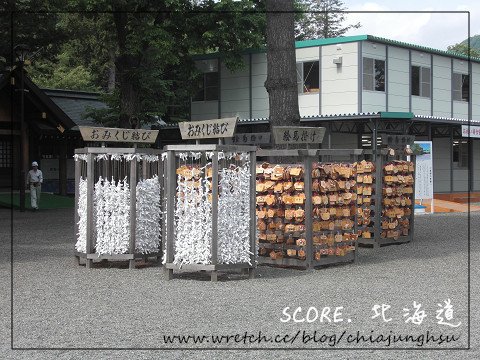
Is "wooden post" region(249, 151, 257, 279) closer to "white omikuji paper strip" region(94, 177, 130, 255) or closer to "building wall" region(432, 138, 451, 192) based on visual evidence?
"white omikuji paper strip" region(94, 177, 130, 255)

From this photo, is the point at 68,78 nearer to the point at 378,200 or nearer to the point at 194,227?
the point at 378,200

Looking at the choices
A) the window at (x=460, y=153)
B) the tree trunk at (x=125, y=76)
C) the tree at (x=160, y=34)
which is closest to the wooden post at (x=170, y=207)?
the tree at (x=160, y=34)

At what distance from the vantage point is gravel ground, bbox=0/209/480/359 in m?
7.17

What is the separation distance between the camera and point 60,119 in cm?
3331

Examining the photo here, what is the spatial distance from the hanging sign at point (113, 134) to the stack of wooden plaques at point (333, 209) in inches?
116

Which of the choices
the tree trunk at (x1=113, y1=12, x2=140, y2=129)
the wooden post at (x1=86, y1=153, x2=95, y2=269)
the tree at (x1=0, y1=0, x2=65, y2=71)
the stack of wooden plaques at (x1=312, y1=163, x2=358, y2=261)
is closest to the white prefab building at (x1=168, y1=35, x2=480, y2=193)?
the tree trunk at (x1=113, y1=12, x2=140, y2=129)

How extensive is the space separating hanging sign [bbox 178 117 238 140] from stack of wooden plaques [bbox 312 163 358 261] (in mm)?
2395

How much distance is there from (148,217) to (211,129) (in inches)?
111

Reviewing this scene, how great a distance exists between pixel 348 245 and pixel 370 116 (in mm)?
16532

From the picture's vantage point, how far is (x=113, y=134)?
43.6ft

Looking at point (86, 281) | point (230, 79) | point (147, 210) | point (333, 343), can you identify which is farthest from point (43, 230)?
point (230, 79)

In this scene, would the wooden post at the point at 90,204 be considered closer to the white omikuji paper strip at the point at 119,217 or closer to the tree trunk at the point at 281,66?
the white omikuji paper strip at the point at 119,217

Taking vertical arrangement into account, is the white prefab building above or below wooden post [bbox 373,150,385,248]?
above

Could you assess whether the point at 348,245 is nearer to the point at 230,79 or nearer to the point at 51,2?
the point at 51,2
